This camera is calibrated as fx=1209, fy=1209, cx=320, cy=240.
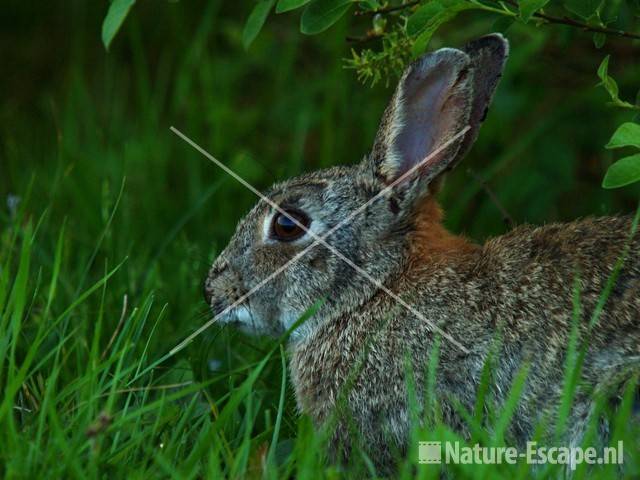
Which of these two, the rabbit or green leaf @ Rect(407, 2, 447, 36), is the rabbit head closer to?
the rabbit

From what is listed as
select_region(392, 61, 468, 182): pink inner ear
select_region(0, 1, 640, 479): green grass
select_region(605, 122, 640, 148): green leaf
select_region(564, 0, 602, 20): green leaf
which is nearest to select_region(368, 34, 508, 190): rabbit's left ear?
select_region(392, 61, 468, 182): pink inner ear

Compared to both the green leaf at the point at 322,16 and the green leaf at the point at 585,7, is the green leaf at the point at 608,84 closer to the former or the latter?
the green leaf at the point at 585,7

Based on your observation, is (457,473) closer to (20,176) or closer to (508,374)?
(508,374)

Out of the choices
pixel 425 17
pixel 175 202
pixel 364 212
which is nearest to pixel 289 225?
pixel 364 212

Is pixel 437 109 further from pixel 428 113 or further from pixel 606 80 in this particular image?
pixel 606 80

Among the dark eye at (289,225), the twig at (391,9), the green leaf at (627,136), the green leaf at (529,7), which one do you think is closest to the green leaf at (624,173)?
the green leaf at (627,136)

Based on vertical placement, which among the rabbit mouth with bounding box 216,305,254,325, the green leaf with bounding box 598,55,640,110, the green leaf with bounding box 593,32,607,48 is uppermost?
the green leaf with bounding box 593,32,607,48

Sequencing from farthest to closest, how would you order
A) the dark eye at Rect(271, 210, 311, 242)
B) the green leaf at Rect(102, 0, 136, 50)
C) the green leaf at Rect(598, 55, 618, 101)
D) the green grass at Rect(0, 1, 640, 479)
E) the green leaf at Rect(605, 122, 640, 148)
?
the dark eye at Rect(271, 210, 311, 242)
the green leaf at Rect(102, 0, 136, 50)
the green leaf at Rect(598, 55, 618, 101)
the green leaf at Rect(605, 122, 640, 148)
the green grass at Rect(0, 1, 640, 479)
